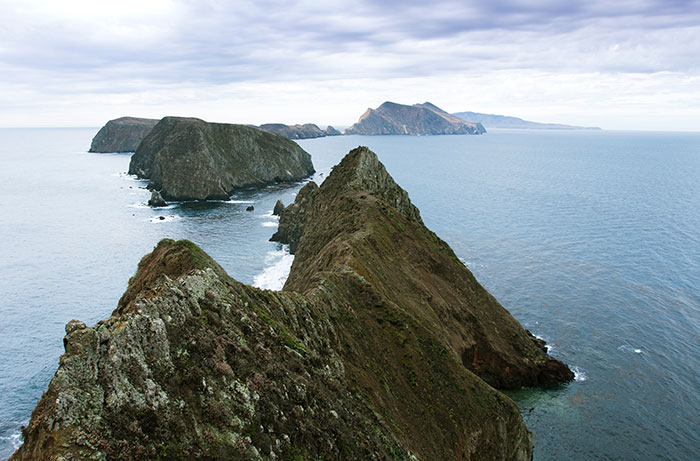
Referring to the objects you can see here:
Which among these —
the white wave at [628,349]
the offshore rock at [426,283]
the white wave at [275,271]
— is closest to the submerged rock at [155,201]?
the white wave at [275,271]

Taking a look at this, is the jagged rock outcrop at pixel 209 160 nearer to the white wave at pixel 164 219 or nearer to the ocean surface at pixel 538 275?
the ocean surface at pixel 538 275

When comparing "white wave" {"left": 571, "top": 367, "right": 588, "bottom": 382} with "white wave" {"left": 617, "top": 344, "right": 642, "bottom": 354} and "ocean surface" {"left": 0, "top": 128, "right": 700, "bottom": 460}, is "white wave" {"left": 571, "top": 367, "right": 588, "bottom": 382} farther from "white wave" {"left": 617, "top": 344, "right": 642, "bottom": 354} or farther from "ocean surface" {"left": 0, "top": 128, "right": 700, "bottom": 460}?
"white wave" {"left": 617, "top": 344, "right": 642, "bottom": 354}

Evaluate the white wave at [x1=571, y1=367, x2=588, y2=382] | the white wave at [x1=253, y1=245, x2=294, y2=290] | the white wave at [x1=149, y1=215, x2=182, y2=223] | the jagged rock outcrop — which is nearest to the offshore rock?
the white wave at [x1=571, y1=367, x2=588, y2=382]

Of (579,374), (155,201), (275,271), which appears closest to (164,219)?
(155,201)

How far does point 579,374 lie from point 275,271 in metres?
50.5

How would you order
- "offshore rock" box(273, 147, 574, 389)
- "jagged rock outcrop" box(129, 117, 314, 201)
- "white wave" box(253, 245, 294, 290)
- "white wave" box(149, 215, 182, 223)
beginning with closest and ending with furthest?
"offshore rock" box(273, 147, 574, 389)
"white wave" box(253, 245, 294, 290)
"white wave" box(149, 215, 182, 223)
"jagged rock outcrop" box(129, 117, 314, 201)

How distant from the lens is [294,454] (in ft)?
61.6

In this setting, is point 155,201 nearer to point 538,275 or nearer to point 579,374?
point 538,275

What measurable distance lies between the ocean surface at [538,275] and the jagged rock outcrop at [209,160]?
9.43m

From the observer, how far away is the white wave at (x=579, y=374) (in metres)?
52.3

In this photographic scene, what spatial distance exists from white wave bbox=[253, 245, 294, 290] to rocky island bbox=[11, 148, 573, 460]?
14.3 metres

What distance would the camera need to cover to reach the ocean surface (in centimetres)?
4641

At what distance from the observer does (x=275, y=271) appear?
81312mm

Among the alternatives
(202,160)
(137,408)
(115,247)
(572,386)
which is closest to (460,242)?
(572,386)
